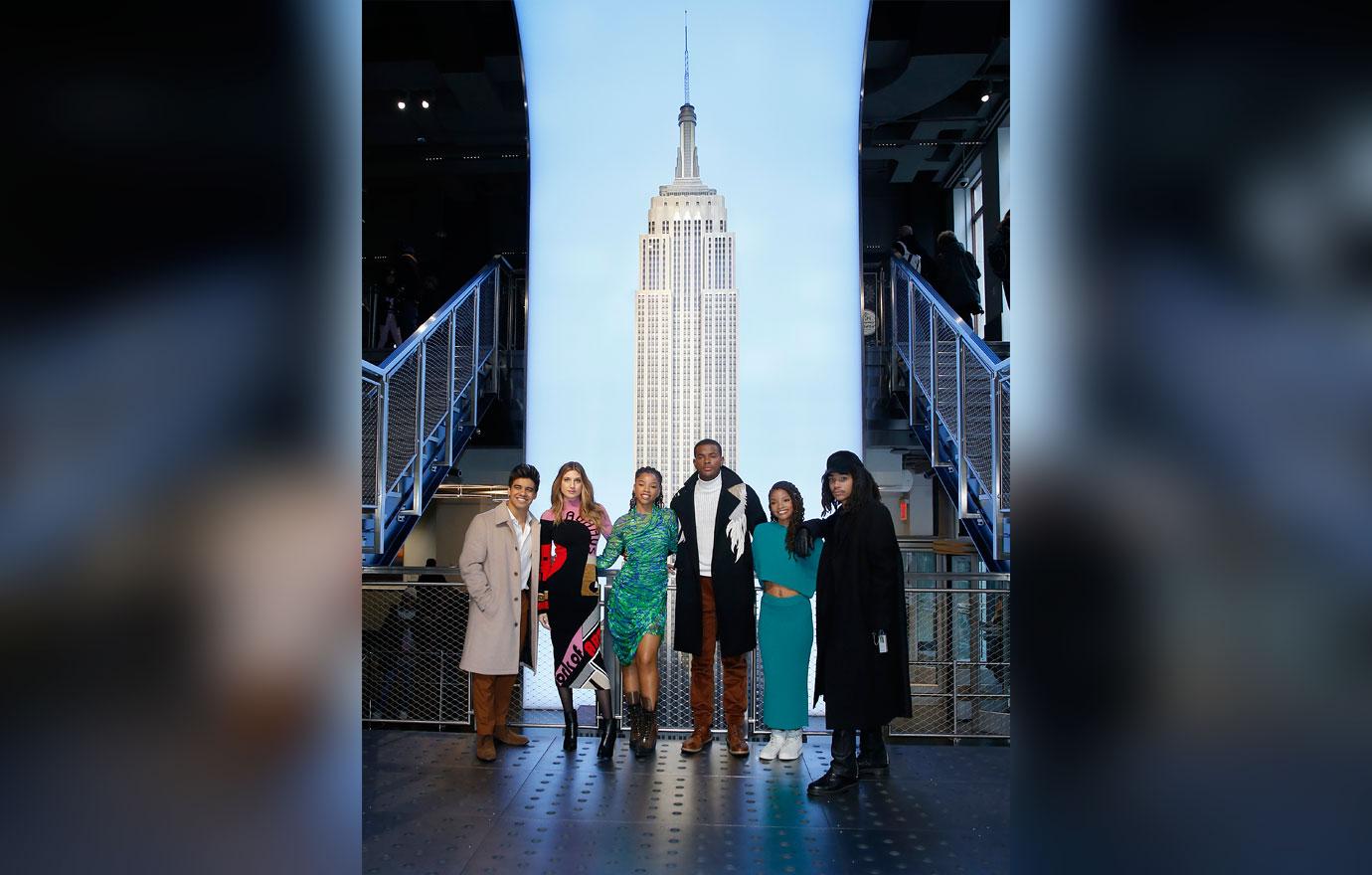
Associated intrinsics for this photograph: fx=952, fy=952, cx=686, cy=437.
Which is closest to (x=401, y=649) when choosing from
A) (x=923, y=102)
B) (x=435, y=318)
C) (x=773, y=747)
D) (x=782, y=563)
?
(x=435, y=318)

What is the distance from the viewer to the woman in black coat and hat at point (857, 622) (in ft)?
14.6

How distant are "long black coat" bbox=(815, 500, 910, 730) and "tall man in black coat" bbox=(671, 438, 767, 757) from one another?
0.70 meters

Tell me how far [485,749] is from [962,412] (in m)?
3.47

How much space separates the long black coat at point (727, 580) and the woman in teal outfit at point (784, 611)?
0.50 feet

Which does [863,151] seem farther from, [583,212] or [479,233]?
[479,233]

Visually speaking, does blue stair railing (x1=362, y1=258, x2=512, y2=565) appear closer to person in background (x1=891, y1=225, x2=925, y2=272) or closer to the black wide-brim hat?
the black wide-brim hat

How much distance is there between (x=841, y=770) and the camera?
14.6 feet

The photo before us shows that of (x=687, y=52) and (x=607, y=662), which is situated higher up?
(x=687, y=52)

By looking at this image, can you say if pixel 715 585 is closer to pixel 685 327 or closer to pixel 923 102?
pixel 685 327

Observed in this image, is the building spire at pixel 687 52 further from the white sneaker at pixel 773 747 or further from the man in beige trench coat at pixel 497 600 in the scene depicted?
the white sneaker at pixel 773 747

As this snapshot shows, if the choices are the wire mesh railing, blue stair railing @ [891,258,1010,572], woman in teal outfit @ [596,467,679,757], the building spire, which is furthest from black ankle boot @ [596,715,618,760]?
the building spire
